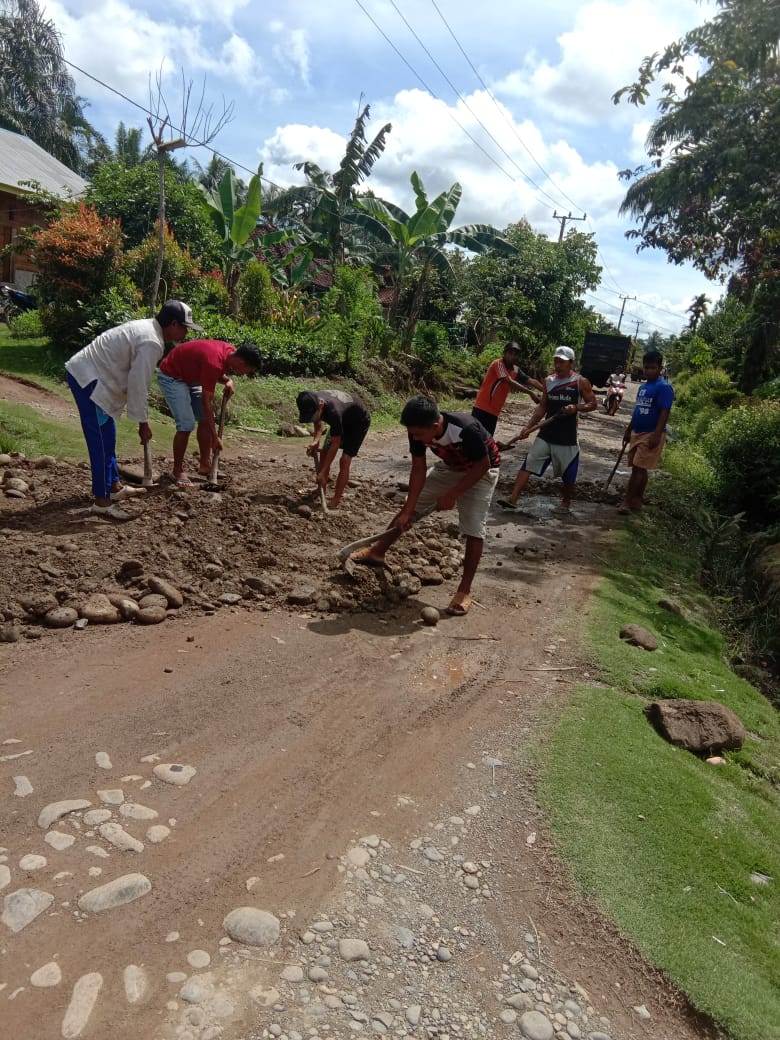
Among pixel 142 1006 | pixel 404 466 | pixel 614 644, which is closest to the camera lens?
pixel 142 1006

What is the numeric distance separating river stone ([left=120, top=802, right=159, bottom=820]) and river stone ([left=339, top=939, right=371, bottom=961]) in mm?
864

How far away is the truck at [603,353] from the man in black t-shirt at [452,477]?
80.4 feet

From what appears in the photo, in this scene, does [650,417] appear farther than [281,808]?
Yes

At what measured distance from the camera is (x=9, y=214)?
60.3 feet

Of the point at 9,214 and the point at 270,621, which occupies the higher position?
the point at 9,214

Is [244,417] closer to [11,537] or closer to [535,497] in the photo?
[535,497]

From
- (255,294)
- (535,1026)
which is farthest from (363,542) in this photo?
(255,294)

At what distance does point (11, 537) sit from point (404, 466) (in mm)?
5986

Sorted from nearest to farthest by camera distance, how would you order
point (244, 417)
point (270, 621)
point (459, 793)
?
point (459, 793) < point (270, 621) < point (244, 417)

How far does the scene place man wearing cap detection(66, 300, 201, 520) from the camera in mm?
5457

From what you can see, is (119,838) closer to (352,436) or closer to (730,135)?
(352,436)

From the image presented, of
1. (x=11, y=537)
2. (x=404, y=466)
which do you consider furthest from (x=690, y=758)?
(x=404, y=466)

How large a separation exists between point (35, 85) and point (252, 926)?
32804mm

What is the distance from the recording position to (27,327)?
12.7 m
